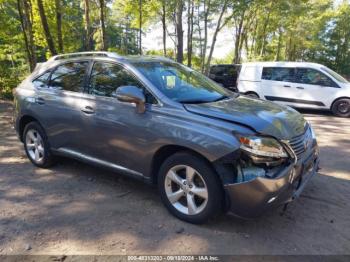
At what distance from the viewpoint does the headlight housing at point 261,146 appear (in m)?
2.91

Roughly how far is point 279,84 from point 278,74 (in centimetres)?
39

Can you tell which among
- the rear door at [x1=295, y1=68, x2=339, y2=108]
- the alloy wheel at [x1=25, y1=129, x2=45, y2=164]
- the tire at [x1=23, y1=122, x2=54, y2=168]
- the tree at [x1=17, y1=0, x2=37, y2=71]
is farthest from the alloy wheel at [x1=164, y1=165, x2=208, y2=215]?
the tree at [x1=17, y1=0, x2=37, y2=71]

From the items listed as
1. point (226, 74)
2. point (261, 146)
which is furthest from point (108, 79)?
point (226, 74)

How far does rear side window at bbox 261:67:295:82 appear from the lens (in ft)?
36.3

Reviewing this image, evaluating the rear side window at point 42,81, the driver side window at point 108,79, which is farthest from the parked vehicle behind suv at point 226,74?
the driver side window at point 108,79

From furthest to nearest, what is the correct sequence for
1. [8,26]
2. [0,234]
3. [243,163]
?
[8,26], [0,234], [243,163]

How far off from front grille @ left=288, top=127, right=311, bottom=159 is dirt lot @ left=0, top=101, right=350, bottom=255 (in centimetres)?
80

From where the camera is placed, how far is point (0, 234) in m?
3.21

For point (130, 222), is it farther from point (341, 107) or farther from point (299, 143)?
point (341, 107)

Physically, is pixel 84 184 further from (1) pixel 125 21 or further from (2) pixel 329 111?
(1) pixel 125 21

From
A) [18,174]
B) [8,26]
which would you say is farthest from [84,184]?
[8,26]

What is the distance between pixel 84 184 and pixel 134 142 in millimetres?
1306

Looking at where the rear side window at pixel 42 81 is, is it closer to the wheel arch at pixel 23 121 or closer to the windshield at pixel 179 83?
the wheel arch at pixel 23 121

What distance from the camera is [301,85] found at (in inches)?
424
